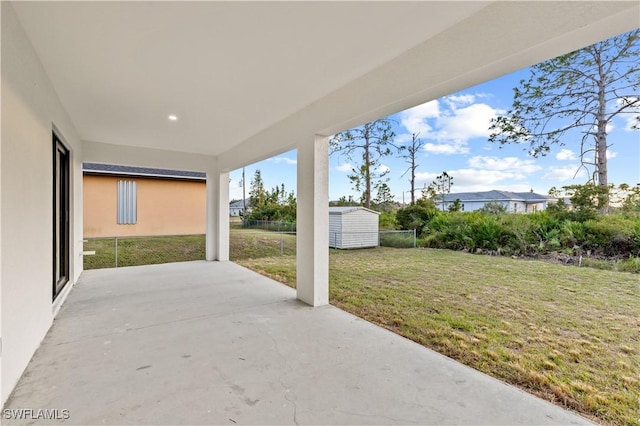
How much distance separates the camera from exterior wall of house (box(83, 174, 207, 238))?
25.4 feet

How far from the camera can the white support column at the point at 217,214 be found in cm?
677

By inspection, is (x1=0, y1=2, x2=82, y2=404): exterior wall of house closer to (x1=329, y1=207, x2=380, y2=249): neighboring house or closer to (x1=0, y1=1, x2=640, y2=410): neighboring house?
(x1=0, y1=1, x2=640, y2=410): neighboring house

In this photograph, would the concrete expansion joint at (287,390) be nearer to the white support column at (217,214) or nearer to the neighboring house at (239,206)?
the white support column at (217,214)

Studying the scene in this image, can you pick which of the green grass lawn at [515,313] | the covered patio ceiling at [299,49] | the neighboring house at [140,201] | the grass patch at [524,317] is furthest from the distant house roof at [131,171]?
the covered patio ceiling at [299,49]

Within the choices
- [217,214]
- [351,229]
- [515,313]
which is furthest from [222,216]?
A: [515,313]

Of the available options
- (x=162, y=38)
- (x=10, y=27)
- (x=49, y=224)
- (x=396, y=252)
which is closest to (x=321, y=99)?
A: (x=162, y=38)

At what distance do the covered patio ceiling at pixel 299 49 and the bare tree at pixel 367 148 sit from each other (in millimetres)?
7302

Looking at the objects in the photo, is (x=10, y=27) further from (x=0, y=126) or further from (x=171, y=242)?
(x=171, y=242)

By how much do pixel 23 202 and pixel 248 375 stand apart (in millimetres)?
2192

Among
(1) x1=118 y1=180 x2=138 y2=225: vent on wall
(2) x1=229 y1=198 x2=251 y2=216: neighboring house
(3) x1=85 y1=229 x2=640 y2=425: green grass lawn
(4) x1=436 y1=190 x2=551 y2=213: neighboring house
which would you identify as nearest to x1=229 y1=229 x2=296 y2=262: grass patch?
(3) x1=85 y1=229 x2=640 y2=425: green grass lawn

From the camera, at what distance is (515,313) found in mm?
3660

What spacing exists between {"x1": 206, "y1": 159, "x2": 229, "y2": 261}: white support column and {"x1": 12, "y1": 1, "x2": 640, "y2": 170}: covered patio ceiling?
3136 millimetres

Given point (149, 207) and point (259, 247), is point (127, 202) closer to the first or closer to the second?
point (149, 207)

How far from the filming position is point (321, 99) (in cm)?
338
